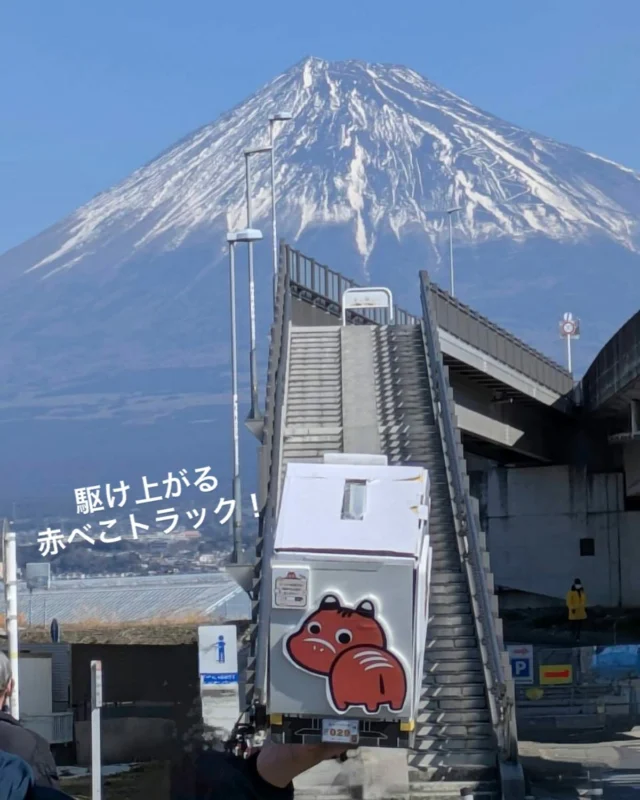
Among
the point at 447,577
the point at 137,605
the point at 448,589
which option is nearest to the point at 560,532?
the point at 137,605

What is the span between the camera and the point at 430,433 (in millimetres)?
27688

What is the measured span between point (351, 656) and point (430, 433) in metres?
15.5

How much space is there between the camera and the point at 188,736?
20.2 m

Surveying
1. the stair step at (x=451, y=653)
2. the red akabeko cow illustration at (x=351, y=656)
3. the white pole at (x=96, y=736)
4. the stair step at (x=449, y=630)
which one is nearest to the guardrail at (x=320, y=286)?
the stair step at (x=449, y=630)

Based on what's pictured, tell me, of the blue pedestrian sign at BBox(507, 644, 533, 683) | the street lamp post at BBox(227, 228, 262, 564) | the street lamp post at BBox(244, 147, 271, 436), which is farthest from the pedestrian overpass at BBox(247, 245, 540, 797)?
the blue pedestrian sign at BBox(507, 644, 533, 683)

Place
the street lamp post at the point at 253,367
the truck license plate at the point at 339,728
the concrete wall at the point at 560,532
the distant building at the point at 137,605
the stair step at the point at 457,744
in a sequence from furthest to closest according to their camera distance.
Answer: the concrete wall at the point at 560,532, the distant building at the point at 137,605, the street lamp post at the point at 253,367, the stair step at the point at 457,744, the truck license plate at the point at 339,728

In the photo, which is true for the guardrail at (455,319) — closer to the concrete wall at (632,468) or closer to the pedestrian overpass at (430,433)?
the pedestrian overpass at (430,433)

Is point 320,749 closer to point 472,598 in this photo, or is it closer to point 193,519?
point 472,598

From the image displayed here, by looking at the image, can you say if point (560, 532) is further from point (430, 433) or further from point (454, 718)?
point (454, 718)

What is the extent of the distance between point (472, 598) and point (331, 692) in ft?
32.6

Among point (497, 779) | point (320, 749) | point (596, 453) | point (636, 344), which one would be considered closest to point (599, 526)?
point (596, 453)

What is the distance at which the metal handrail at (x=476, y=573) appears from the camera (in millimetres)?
18984

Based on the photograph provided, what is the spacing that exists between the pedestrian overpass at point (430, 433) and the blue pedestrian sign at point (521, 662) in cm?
357

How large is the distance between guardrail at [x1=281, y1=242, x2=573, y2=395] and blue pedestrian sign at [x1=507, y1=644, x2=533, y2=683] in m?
9.24
